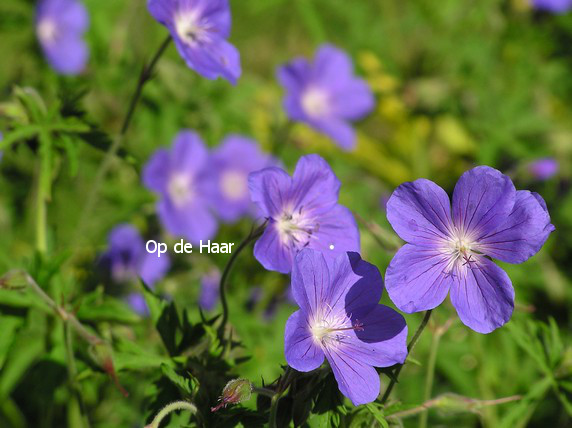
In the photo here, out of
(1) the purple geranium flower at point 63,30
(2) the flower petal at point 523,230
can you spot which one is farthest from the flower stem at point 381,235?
(1) the purple geranium flower at point 63,30

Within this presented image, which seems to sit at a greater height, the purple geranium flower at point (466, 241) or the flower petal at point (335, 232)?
Result: the flower petal at point (335, 232)

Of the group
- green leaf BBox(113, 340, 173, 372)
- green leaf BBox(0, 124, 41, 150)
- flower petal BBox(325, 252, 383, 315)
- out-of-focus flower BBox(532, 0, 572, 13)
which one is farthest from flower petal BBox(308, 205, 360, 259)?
out-of-focus flower BBox(532, 0, 572, 13)

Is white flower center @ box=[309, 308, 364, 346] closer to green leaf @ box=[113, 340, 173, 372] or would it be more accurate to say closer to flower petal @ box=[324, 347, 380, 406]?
flower petal @ box=[324, 347, 380, 406]

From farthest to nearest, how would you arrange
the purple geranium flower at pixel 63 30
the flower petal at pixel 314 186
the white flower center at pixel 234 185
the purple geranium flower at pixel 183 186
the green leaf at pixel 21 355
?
1. the white flower center at pixel 234 185
2. the purple geranium flower at pixel 63 30
3. the purple geranium flower at pixel 183 186
4. the green leaf at pixel 21 355
5. the flower petal at pixel 314 186

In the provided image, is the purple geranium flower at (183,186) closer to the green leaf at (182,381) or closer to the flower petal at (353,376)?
the green leaf at (182,381)

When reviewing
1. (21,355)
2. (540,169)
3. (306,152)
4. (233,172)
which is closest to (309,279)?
(21,355)

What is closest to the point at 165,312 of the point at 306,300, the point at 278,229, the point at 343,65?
the point at 278,229

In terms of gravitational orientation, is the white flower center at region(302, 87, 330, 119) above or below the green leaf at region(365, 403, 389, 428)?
above
